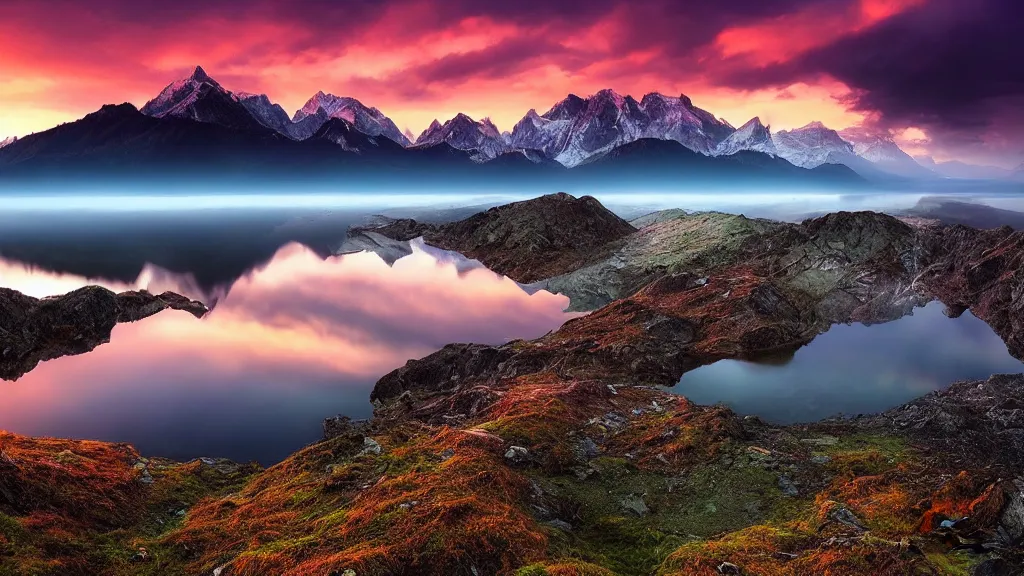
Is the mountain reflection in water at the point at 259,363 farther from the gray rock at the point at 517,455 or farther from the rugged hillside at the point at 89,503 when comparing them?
the gray rock at the point at 517,455

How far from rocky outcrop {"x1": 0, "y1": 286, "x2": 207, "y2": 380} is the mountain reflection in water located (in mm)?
2096

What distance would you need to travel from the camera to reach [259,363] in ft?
191

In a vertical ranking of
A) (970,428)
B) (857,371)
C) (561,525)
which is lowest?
(857,371)

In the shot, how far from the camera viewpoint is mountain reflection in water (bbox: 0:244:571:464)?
41875 millimetres

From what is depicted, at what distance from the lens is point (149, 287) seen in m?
121

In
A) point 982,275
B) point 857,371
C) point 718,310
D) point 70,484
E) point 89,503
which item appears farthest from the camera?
point 982,275

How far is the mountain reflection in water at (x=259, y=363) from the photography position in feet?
137

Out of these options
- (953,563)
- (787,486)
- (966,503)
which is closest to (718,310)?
(787,486)

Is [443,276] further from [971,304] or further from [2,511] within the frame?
[2,511]

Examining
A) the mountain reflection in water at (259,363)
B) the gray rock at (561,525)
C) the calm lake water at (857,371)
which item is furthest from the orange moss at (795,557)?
the mountain reflection in water at (259,363)

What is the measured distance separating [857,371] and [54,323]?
90.8 metres

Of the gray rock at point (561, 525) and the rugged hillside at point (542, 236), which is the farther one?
the rugged hillside at point (542, 236)

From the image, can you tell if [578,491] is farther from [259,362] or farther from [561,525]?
[259,362]

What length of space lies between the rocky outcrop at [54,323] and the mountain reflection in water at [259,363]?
210 centimetres
